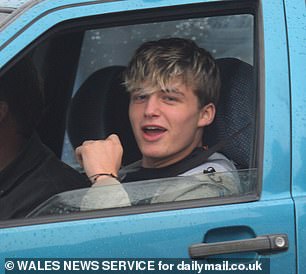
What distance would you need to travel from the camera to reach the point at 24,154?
3.02m

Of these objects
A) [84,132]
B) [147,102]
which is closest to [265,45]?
[147,102]

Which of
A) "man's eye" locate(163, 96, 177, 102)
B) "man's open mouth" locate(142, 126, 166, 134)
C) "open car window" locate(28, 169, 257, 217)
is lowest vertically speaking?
"open car window" locate(28, 169, 257, 217)

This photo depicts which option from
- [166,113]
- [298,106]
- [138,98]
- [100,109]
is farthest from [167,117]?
[100,109]

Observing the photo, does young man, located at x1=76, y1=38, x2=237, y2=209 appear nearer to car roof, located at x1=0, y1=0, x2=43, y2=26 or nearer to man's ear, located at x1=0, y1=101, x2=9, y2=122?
man's ear, located at x1=0, y1=101, x2=9, y2=122

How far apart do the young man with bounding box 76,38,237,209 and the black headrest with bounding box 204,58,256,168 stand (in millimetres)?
53

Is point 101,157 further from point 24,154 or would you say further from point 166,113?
point 24,154

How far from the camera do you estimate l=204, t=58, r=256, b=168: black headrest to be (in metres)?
2.82

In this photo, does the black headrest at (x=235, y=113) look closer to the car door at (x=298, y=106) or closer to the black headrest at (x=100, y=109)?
the car door at (x=298, y=106)

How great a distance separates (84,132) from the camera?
3508 mm

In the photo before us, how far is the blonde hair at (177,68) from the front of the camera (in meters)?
2.88

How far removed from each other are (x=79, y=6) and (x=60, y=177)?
24.2 inches

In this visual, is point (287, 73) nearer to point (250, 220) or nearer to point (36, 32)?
point (250, 220)

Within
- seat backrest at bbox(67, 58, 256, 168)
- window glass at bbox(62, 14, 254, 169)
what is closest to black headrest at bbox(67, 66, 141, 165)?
seat backrest at bbox(67, 58, 256, 168)

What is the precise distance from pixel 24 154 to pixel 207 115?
62 cm
